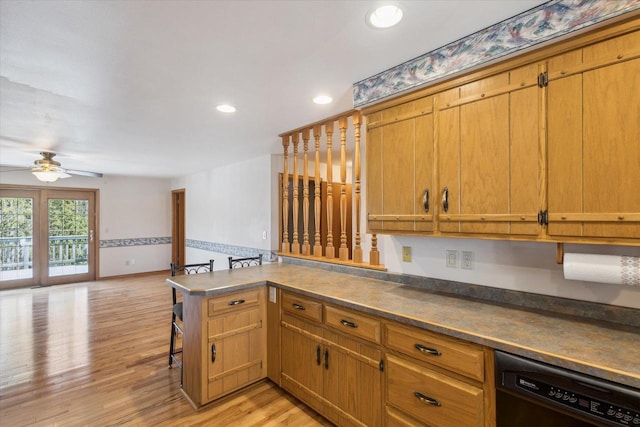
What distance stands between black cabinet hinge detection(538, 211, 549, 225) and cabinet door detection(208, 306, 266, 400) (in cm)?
202

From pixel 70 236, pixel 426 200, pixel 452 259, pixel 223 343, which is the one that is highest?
pixel 426 200

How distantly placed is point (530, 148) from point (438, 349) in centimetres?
106

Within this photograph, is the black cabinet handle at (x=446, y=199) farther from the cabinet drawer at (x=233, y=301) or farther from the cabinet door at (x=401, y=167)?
the cabinet drawer at (x=233, y=301)

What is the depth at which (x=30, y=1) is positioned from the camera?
1314 millimetres

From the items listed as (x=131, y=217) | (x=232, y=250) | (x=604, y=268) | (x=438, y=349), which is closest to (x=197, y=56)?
(x=438, y=349)

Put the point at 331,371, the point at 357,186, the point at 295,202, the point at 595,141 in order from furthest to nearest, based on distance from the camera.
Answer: the point at 295,202 < the point at 357,186 < the point at 331,371 < the point at 595,141

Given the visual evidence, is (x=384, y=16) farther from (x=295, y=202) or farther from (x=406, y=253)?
(x=295, y=202)

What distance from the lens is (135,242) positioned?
283 inches

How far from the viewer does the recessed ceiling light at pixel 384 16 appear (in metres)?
1.40

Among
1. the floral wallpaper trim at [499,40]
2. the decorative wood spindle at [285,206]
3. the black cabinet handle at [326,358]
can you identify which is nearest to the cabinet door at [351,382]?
the black cabinet handle at [326,358]

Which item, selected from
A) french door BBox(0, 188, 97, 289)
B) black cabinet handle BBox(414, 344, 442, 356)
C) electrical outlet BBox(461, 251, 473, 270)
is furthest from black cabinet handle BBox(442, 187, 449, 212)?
french door BBox(0, 188, 97, 289)

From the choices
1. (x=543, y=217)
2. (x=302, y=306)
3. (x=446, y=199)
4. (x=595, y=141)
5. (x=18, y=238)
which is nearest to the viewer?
(x=595, y=141)

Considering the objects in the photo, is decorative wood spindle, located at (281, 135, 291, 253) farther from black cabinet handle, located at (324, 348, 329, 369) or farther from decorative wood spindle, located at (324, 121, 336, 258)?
black cabinet handle, located at (324, 348, 329, 369)

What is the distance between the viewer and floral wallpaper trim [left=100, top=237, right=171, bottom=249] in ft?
22.4
